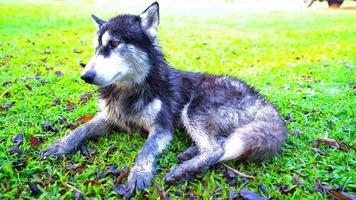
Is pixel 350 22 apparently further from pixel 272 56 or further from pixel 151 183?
pixel 151 183

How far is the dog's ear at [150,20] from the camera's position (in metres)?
3.83

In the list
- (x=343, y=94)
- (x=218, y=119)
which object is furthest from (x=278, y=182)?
(x=343, y=94)

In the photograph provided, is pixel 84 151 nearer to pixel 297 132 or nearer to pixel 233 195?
pixel 233 195

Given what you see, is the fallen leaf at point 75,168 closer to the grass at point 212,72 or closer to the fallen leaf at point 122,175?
the grass at point 212,72

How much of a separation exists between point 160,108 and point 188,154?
628mm

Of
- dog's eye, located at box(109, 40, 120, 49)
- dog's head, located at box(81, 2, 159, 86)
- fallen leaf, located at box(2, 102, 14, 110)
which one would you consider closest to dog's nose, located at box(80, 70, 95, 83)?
dog's head, located at box(81, 2, 159, 86)

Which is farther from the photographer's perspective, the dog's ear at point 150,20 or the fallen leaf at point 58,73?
the fallen leaf at point 58,73

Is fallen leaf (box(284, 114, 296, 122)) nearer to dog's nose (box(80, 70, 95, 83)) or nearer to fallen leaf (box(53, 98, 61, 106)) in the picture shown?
dog's nose (box(80, 70, 95, 83))

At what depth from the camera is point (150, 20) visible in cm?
390

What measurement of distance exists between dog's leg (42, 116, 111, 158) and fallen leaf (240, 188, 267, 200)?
5.92 ft

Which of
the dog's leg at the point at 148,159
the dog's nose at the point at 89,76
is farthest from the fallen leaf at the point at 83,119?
the dog's nose at the point at 89,76

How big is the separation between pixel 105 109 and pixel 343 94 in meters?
3.80

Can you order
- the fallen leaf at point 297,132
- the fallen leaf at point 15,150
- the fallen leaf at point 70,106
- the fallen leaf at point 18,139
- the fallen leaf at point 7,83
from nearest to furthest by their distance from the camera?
1. the fallen leaf at point 15,150
2. the fallen leaf at point 18,139
3. the fallen leaf at point 297,132
4. the fallen leaf at point 70,106
5. the fallen leaf at point 7,83

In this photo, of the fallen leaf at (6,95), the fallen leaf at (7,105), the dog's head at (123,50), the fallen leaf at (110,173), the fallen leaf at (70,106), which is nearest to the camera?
the fallen leaf at (110,173)
